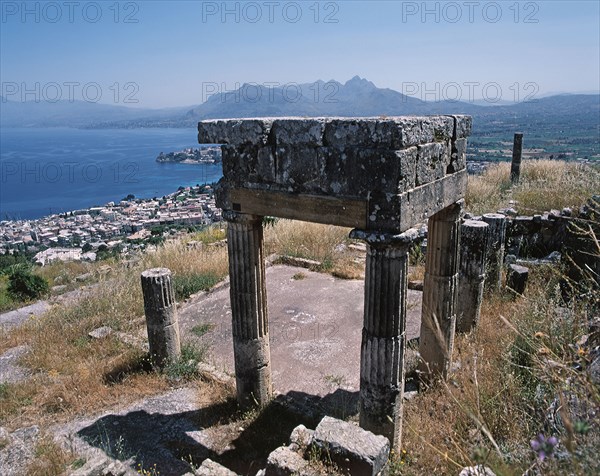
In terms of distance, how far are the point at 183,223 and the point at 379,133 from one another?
2048 cm

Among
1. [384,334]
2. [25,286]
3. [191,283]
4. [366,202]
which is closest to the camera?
[366,202]

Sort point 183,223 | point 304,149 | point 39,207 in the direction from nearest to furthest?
point 304,149 → point 183,223 → point 39,207

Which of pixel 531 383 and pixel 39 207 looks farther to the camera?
pixel 39 207

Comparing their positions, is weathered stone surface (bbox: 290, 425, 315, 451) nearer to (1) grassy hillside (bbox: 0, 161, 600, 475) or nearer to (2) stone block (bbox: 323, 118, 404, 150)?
(1) grassy hillside (bbox: 0, 161, 600, 475)

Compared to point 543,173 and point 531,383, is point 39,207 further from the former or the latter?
point 531,383

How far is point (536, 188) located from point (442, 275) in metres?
10.2

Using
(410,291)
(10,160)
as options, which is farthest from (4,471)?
(10,160)

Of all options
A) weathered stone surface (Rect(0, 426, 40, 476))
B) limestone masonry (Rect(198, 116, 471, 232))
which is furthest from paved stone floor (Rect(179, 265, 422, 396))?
limestone masonry (Rect(198, 116, 471, 232))

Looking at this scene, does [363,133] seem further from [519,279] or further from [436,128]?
[519,279]

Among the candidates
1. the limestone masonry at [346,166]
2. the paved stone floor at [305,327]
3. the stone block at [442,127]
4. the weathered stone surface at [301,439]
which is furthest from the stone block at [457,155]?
the paved stone floor at [305,327]

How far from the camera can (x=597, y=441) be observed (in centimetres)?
240

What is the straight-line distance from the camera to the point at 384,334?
13.7 feet

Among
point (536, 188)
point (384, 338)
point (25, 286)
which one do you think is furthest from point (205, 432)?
point (536, 188)

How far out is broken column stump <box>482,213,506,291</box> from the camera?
26.7ft
